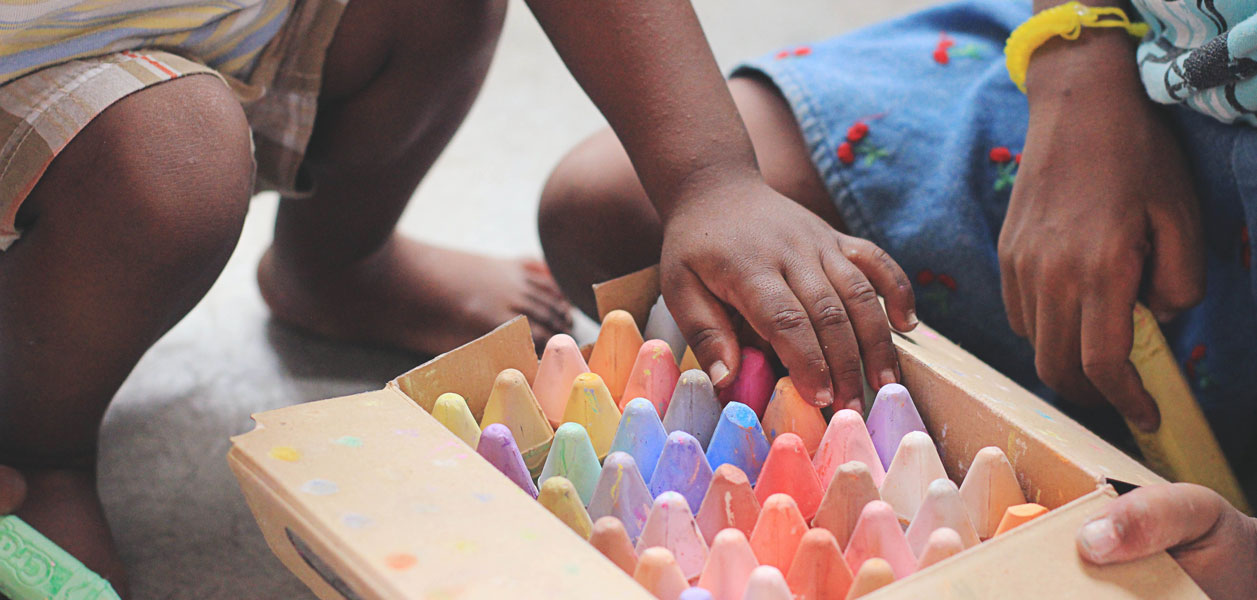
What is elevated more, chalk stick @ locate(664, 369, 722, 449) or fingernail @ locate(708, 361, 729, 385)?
fingernail @ locate(708, 361, 729, 385)

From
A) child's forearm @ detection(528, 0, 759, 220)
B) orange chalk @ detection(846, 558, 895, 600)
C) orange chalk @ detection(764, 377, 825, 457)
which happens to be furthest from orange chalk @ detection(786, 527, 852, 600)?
child's forearm @ detection(528, 0, 759, 220)

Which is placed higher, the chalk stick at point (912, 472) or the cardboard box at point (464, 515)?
the cardboard box at point (464, 515)

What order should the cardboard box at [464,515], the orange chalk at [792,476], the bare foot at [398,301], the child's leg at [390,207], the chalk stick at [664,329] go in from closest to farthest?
the cardboard box at [464,515] < the orange chalk at [792,476] < the chalk stick at [664,329] < the child's leg at [390,207] < the bare foot at [398,301]

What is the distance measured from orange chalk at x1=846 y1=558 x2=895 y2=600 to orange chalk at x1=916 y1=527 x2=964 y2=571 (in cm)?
3

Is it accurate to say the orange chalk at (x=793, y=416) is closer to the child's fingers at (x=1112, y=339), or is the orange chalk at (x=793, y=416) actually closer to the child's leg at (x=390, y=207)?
the child's fingers at (x=1112, y=339)

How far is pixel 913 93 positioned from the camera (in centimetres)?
81

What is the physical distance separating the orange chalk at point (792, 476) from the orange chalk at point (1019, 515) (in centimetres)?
8

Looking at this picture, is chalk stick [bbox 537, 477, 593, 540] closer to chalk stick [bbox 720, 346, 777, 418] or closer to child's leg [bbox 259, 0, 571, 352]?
chalk stick [bbox 720, 346, 777, 418]

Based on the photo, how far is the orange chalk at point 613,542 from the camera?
0.44 meters

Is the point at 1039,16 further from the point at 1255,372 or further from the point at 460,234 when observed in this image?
the point at 460,234

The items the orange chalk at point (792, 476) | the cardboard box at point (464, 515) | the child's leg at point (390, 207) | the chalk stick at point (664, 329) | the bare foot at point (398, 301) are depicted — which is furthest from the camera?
the bare foot at point (398, 301)

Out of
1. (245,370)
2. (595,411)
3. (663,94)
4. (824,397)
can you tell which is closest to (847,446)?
(824,397)

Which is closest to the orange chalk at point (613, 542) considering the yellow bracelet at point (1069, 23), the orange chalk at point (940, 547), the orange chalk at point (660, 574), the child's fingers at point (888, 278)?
the orange chalk at point (660, 574)

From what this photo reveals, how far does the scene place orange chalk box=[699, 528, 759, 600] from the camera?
440 mm
